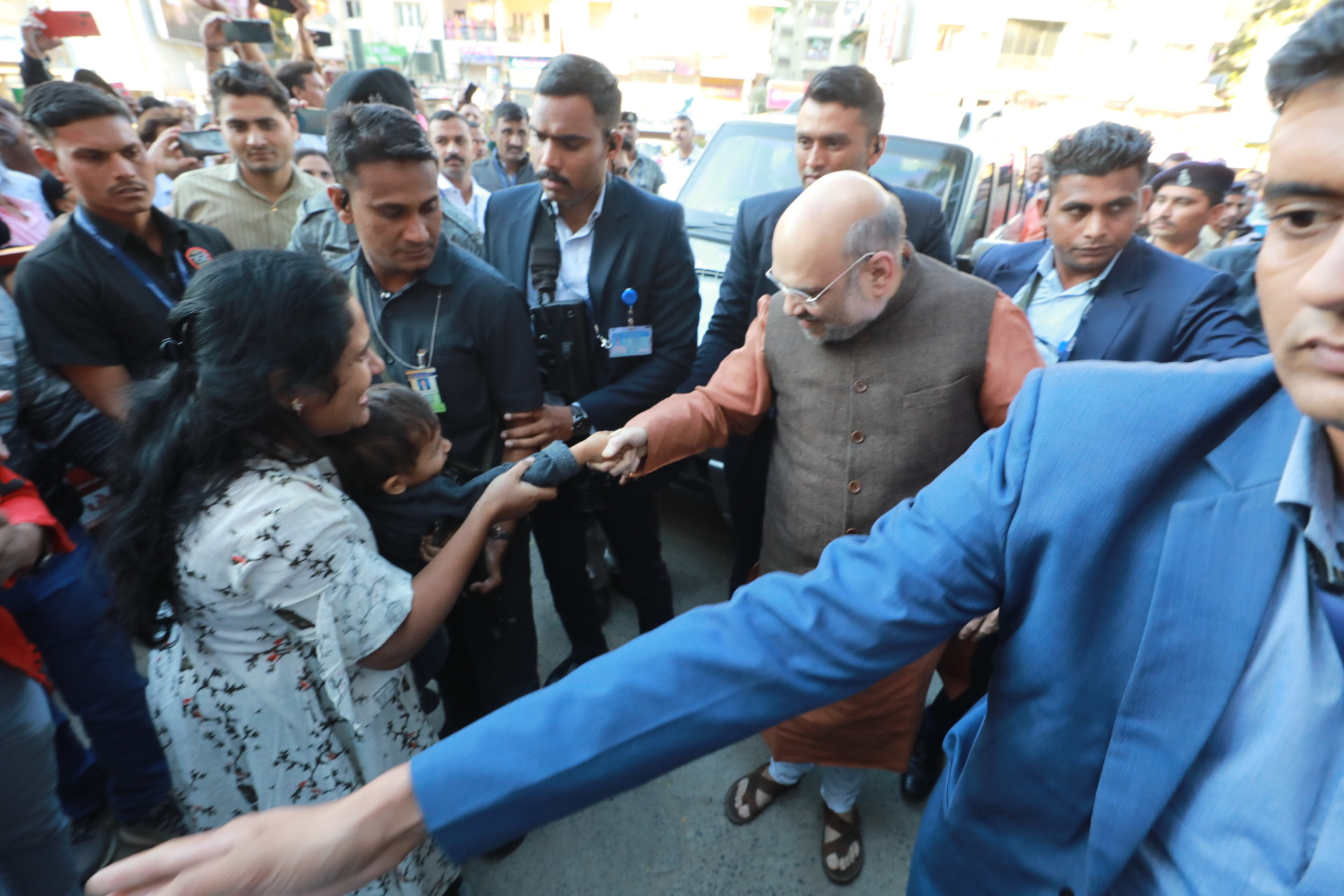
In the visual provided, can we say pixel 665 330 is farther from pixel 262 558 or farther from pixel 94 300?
pixel 94 300

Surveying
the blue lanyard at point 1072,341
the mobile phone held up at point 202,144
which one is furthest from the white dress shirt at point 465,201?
the blue lanyard at point 1072,341

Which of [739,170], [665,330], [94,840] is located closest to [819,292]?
[665,330]

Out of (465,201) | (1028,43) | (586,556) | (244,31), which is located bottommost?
(586,556)

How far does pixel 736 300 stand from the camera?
109 inches

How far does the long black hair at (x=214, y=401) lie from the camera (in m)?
1.24

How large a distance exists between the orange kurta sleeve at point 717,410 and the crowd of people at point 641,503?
0.01m

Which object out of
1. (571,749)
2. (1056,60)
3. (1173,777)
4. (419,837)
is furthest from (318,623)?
(1056,60)

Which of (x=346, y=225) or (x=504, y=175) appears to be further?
(x=504, y=175)

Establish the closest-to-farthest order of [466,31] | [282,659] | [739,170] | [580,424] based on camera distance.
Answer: [282,659]
[580,424]
[739,170]
[466,31]

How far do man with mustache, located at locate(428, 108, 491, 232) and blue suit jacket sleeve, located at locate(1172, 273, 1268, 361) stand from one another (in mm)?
3787

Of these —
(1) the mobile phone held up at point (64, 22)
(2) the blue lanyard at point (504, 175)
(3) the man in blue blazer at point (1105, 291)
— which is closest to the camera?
(3) the man in blue blazer at point (1105, 291)

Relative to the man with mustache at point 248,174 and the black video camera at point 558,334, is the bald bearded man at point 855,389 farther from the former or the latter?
the man with mustache at point 248,174

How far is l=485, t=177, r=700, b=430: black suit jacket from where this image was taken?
8.03 ft

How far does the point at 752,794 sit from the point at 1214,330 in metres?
2.16
